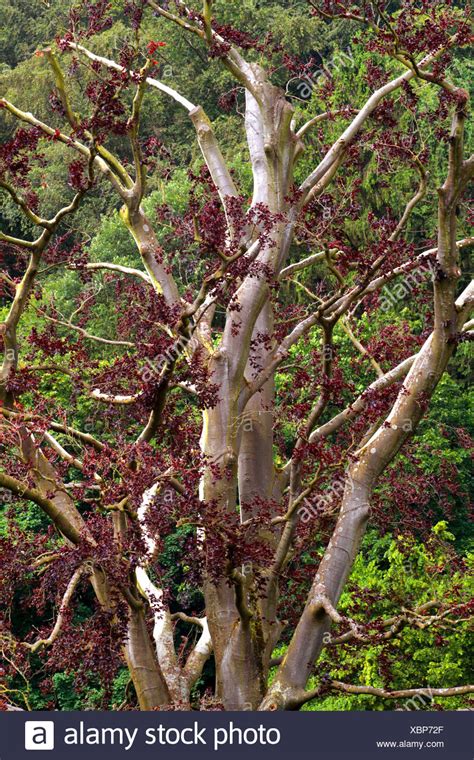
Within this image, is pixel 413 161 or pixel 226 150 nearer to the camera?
pixel 413 161

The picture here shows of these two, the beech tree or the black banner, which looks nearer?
the beech tree

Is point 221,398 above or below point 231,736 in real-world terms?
above

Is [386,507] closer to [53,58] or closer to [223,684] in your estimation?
[223,684]

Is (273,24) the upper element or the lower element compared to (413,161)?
upper

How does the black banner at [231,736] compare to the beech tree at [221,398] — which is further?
the black banner at [231,736]

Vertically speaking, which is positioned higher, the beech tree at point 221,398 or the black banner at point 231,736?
the beech tree at point 221,398

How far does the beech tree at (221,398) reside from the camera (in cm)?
715

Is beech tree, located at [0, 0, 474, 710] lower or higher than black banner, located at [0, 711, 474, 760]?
higher

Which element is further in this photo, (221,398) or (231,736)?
(221,398)

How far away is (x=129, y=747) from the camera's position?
8.34 meters

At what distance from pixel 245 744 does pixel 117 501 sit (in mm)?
2155

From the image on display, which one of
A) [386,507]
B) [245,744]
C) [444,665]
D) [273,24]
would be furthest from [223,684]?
[273,24]

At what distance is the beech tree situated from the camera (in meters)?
7.15

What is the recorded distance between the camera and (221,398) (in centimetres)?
881
